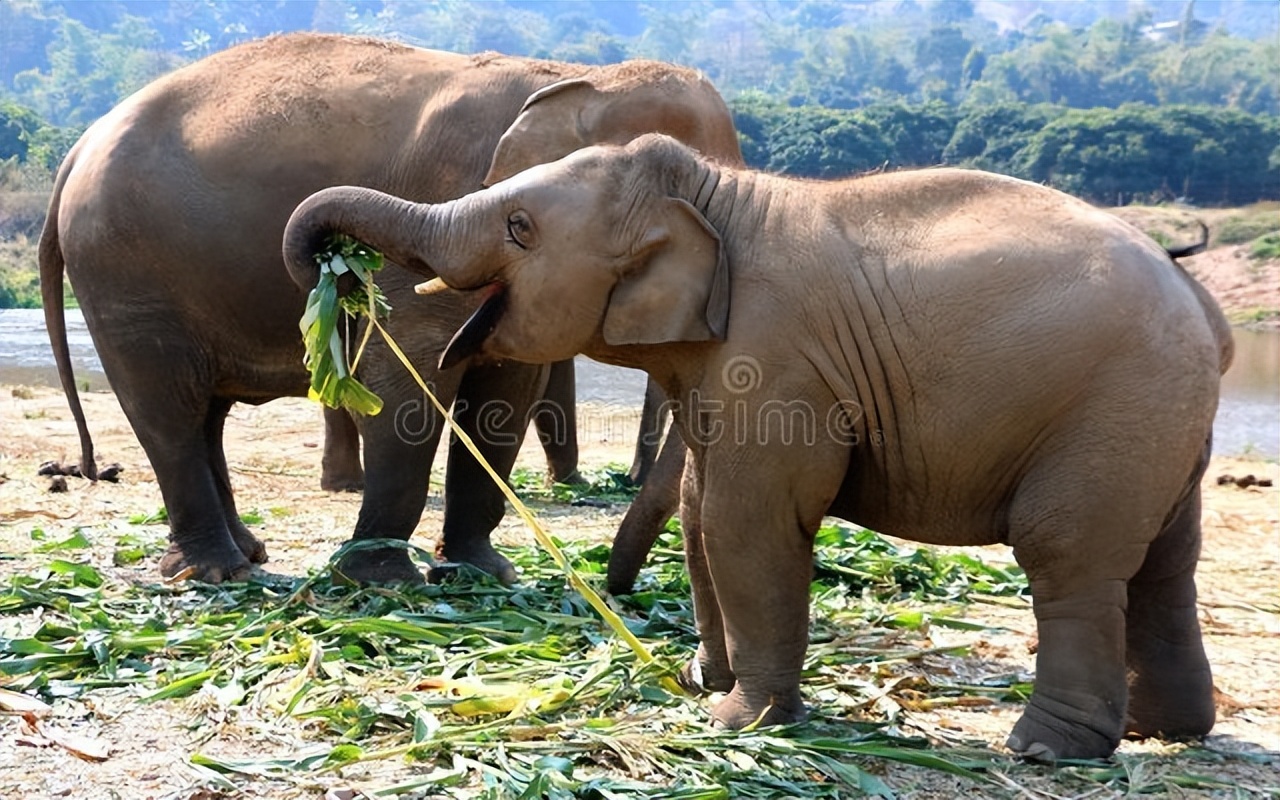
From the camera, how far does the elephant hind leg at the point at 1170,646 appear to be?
4.88 m

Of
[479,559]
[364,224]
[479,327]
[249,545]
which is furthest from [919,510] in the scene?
[249,545]

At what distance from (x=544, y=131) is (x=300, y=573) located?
7.53 feet

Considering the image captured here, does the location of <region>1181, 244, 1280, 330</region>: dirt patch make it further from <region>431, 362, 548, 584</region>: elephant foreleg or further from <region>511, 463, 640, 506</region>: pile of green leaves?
<region>431, 362, 548, 584</region>: elephant foreleg

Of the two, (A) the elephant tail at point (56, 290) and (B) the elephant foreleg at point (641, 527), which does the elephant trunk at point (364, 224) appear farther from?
(A) the elephant tail at point (56, 290)

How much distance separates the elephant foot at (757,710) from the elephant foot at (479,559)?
7.39 ft

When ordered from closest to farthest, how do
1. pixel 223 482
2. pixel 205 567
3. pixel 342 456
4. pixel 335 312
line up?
pixel 335 312
pixel 205 567
pixel 223 482
pixel 342 456

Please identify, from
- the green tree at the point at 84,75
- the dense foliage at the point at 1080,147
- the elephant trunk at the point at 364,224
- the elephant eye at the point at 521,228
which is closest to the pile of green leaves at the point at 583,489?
the elephant trunk at the point at 364,224

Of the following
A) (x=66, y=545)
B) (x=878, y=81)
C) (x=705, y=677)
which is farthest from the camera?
(x=878, y=81)

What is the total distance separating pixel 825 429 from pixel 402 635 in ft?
5.95

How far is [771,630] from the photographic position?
15.5 feet

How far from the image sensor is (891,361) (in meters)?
4.60

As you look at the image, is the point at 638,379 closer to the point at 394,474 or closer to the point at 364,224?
the point at 394,474

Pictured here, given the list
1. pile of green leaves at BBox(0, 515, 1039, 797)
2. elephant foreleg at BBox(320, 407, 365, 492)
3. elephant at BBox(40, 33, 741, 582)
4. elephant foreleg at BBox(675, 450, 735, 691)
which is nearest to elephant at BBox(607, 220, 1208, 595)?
pile of green leaves at BBox(0, 515, 1039, 797)

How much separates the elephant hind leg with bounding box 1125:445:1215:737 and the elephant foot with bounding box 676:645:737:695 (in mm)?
1211
